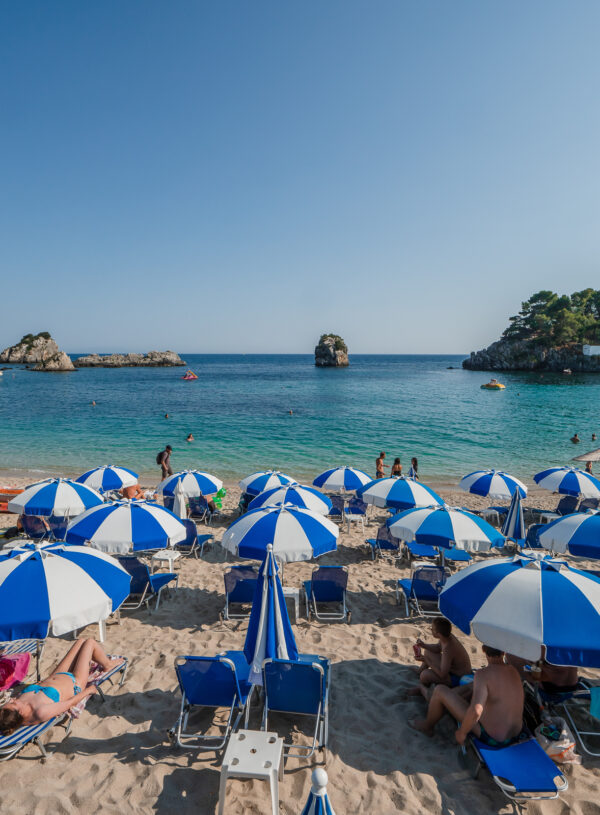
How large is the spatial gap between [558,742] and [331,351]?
424 ft

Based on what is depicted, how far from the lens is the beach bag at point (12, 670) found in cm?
483

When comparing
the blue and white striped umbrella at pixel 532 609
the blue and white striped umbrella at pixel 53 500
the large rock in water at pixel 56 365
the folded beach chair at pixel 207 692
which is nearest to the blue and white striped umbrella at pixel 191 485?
the blue and white striped umbrella at pixel 53 500

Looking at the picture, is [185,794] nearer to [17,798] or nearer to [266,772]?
[266,772]

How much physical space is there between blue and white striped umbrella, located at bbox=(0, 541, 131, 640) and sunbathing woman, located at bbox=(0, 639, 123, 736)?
64 cm

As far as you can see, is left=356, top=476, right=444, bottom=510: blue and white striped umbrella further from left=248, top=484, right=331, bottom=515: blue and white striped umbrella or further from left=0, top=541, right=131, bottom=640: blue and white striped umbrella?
left=0, top=541, right=131, bottom=640: blue and white striped umbrella

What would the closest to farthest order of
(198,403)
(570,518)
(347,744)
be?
(347,744)
(570,518)
(198,403)

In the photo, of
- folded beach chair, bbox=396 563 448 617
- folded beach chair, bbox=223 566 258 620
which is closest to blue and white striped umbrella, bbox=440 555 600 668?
folded beach chair, bbox=396 563 448 617

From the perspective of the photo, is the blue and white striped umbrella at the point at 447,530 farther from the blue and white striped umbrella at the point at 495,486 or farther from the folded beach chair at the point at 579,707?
the blue and white striped umbrella at the point at 495,486

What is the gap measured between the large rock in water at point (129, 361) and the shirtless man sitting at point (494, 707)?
139 metres

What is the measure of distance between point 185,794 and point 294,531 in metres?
3.00

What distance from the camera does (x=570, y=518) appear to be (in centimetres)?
716

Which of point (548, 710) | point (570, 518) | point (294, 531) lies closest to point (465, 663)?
point (548, 710)

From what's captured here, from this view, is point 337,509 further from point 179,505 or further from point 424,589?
point 424,589

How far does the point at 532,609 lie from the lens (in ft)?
12.6
